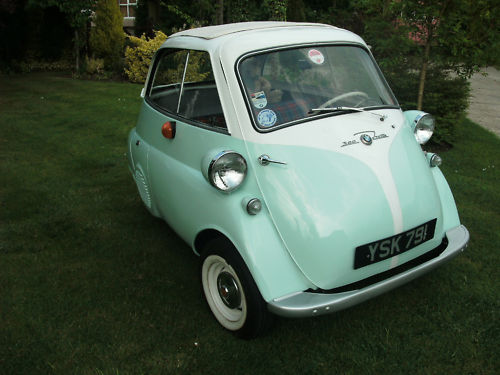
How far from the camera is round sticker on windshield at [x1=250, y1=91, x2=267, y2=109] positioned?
115 inches

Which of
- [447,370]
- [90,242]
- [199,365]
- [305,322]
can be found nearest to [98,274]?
[90,242]

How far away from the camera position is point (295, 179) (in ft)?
8.76

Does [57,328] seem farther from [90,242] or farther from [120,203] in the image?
[120,203]

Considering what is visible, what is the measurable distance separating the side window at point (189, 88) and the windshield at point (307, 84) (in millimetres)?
310

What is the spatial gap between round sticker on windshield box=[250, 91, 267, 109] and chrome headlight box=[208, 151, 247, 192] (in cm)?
42

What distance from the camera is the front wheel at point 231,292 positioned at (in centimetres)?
262

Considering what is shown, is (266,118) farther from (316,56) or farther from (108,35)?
(108,35)

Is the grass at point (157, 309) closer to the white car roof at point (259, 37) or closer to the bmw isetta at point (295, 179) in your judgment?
the bmw isetta at point (295, 179)

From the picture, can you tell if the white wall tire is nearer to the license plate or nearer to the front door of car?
the front door of car

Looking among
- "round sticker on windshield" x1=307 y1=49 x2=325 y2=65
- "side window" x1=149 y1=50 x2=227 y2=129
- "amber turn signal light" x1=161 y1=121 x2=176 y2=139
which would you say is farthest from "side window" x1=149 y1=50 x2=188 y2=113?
"round sticker on windshield" x1=307 y1=49 x2=325 y2=65

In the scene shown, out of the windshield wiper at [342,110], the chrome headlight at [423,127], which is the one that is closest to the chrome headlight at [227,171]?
the windshield wiper at [342,110]

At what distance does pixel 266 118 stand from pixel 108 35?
12.9m

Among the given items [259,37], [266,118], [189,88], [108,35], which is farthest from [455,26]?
[108,35]

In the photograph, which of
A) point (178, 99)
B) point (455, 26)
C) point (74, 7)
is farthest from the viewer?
point (74, 7)
